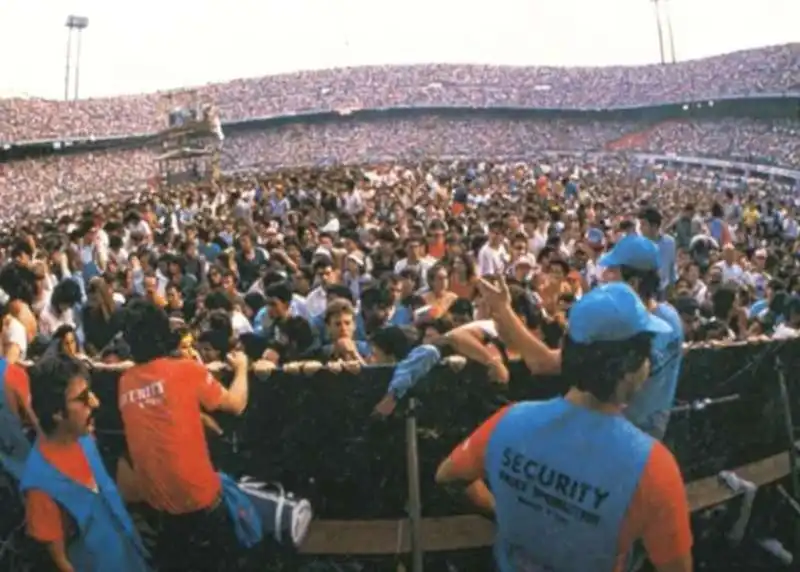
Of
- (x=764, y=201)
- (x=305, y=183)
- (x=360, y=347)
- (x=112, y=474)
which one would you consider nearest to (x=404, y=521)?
(x=112, y=474)

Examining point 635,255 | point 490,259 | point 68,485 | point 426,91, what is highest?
point 426,91

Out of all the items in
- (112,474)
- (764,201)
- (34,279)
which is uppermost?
(764,201)

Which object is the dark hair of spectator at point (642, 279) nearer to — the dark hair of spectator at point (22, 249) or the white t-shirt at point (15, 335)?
the white t-shirt at point (15, 335)

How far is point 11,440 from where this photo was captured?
15.3 ft

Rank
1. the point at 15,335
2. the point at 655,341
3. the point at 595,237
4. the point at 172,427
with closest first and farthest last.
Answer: the point at 655,341 → the point at 172,427 → the point at 15,335 → the point at 595,237

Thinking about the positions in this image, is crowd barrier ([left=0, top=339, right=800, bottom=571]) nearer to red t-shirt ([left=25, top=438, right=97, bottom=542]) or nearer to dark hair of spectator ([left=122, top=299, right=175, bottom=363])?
dark hair of spectator ([left=122, top=299, right=175, bottom=363])

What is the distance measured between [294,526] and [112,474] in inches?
38.6

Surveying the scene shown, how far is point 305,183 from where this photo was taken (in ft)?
68.0

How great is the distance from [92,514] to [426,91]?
67.6 meters

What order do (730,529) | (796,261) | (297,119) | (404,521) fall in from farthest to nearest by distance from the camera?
(297,119) < (796,261) < (730,529) < (404,521)

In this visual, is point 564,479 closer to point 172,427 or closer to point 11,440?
point 172,427

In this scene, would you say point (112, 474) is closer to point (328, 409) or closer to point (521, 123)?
point (328, 409)

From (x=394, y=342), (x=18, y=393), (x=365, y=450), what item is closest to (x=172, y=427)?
(x=18, y=393)

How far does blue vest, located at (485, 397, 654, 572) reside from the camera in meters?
2.68
